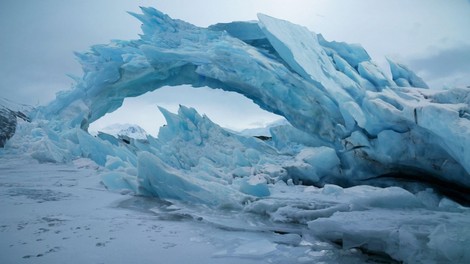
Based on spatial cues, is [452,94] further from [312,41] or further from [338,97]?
[312,41]

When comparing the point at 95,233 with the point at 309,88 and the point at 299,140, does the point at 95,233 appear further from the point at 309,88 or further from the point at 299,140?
the point at 299,140

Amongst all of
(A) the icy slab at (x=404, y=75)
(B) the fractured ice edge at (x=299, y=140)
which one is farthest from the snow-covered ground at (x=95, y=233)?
(A) the icy slab at (x=404, y=75)

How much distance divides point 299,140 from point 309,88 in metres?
3.12

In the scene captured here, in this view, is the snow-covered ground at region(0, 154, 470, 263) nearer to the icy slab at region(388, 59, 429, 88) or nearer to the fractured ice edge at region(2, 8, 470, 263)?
the fractured ice edge at region(2, 8, 470, 263)

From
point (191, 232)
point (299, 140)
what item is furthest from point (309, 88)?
point (191, 232)

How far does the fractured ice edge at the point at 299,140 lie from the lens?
3348mm

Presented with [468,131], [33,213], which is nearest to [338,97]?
[468,131]

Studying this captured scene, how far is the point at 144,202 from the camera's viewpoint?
4.09m

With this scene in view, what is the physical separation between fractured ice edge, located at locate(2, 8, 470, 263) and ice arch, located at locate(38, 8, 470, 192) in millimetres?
33

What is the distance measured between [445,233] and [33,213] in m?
3.66

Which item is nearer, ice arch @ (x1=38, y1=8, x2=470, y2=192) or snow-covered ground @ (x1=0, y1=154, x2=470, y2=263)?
snow-covered ground @ (x1=0, y1=154, x2=470, y2=263)

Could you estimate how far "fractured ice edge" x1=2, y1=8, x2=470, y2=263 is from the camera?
3.35 metres

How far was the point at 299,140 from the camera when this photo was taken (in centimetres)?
1005

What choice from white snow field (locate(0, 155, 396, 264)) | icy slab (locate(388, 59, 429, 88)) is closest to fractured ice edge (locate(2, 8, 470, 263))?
icy slab (locate(388, 59, 429, 88))
